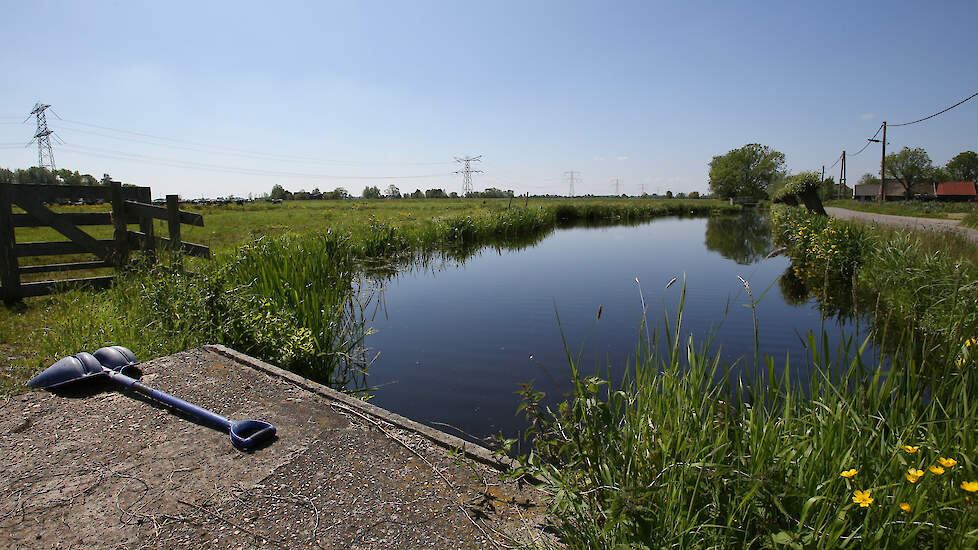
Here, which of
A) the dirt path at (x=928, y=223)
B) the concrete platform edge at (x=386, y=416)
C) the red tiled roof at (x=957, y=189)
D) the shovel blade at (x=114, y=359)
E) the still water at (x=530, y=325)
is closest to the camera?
the concrete platform edge at (x=386, y=416)

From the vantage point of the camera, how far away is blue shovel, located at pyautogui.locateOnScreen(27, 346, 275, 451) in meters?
3.08

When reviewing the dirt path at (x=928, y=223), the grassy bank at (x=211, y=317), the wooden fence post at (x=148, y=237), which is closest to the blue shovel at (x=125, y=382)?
the grassy bank at (x=211, y=317)

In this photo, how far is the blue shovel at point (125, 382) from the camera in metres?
3.08

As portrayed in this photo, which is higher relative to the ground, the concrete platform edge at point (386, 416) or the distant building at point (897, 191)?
the distant building at point (897, 191)

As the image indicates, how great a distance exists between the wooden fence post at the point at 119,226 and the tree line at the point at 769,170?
287ft

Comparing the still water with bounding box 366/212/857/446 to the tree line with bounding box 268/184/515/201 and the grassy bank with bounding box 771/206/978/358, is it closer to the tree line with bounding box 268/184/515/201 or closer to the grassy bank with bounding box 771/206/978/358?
the grassy bank with bounding box 771/206/978/358

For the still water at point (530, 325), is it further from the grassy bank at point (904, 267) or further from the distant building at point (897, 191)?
the distant building at point (897, 191)

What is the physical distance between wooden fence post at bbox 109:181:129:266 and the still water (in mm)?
4075

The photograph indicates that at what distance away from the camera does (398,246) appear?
54.1 feet

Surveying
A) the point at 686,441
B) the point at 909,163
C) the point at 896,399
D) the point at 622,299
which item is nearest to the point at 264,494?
the point at 686,441

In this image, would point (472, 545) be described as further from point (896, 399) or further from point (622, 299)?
point (622, 299)

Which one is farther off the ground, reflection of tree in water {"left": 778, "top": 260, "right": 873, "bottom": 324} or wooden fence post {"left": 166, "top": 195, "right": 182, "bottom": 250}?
wooden fence post {"left": 166, "top": 195, "right": 182, "bottom": 250}

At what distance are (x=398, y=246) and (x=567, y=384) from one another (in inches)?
473

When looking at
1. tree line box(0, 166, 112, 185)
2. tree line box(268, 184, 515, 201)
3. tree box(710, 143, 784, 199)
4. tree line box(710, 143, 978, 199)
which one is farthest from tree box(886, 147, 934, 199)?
tree line box(0, 166, 112, 185)
